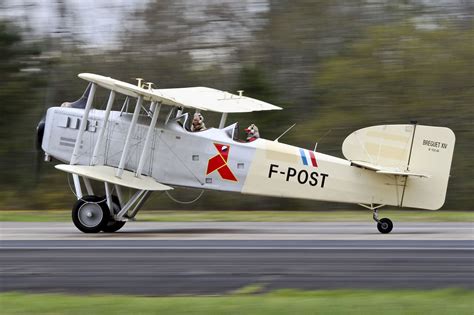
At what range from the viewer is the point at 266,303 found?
8.58 metres

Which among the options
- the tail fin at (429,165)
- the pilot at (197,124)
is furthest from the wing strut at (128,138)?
the tail fin at (429,165)

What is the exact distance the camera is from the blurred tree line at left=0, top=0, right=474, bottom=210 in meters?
31.3

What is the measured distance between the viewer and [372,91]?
3197 cm

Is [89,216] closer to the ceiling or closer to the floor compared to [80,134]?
closer to the floor


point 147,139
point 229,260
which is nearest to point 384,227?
point 147,139

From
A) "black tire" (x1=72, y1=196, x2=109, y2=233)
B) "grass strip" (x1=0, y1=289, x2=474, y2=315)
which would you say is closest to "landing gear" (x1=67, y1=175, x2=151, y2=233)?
"black tire" (x1=72, y1=196, x2=109, y2=233)

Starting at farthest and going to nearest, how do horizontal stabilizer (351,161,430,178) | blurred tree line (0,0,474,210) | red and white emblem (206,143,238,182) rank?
blurred tree line (0,0,474,210)
red and white emblem (206,143,238,182)
horizontal stabilizer (351,161,430,178)

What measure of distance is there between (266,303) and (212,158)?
8.73 m

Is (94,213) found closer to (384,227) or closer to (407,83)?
(384,227)

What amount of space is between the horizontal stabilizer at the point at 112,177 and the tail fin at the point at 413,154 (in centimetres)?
389

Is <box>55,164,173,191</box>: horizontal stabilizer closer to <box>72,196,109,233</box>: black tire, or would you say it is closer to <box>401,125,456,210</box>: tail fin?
<box>72,196,109,233</box>: black tire

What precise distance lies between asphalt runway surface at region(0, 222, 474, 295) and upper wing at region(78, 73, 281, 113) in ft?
8.31

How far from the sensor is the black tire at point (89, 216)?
54.7 feet

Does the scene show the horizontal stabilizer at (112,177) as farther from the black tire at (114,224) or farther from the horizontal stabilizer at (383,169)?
the horizontal stabilizer at (383,169)
